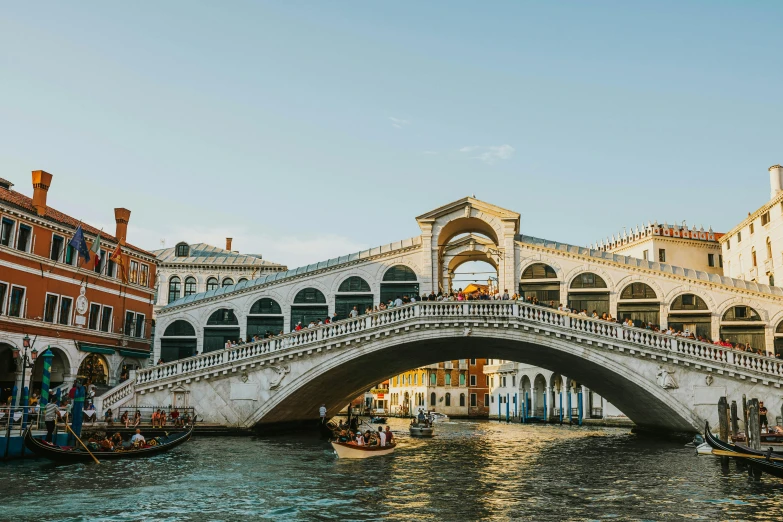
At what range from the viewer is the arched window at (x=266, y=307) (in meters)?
39.3

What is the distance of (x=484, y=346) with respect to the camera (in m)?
35.3

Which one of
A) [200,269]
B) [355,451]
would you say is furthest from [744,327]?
[200,269]

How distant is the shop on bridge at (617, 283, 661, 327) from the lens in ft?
121

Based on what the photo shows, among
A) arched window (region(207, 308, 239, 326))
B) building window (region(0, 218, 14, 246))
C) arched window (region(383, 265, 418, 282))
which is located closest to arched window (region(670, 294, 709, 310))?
arched window (region(383, 265, 418, 282))

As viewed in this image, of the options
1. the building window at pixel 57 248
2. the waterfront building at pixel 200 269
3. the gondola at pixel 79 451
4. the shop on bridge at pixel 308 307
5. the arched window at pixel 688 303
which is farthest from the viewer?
the waterfront building at pixel 200 269

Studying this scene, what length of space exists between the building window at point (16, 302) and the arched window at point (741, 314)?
3347 centimetres

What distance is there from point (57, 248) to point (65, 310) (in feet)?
9.94

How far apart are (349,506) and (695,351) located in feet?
64.8

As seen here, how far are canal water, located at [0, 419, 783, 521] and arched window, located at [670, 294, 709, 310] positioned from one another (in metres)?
9.93

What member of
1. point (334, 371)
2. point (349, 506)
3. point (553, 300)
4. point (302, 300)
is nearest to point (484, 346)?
point (553, 300)

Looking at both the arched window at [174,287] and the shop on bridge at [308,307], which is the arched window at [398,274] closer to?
the shop on bridge at [308,307]

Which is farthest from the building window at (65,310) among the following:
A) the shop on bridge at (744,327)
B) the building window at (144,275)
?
the shop on bridge at (744,327)

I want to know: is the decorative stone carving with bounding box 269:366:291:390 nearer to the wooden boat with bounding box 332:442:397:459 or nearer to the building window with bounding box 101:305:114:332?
the wooden boat with bounding box 332:442:397:459

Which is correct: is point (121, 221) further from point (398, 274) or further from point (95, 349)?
point (398, 274)
